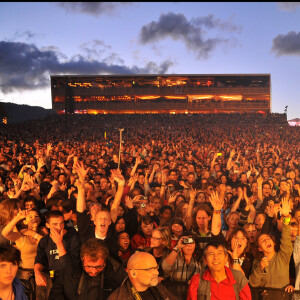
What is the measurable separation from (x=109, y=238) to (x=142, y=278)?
1607 mm

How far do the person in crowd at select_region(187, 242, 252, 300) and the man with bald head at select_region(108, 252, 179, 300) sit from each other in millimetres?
515

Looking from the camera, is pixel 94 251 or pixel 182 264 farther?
pixel 182 264

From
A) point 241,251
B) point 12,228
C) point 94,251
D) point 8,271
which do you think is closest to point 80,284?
point 94,251

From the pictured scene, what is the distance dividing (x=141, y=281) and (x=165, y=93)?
5308 centimetres

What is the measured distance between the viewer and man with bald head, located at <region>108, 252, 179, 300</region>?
2.72 meters

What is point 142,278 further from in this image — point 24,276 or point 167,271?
point 24,276

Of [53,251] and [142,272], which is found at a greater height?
[142,272]

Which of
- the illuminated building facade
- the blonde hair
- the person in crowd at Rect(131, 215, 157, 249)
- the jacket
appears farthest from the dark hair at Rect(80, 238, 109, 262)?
the illuminated building facade

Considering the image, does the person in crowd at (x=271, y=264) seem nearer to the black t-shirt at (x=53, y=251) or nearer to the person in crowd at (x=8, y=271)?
the black t-shirt at (x=53, y=251)

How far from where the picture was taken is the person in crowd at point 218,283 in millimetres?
3166

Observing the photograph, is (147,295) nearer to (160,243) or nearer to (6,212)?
(160,243)

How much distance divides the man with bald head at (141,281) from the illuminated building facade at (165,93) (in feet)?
171

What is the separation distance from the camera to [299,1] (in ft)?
8.39

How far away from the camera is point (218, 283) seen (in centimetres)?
320
